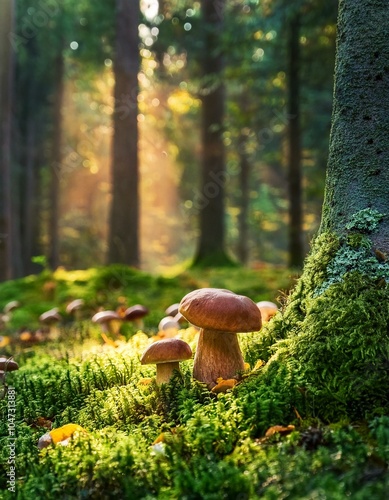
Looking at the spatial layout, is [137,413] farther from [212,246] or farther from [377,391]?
[212,246]

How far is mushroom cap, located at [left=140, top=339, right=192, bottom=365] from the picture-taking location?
355 cm

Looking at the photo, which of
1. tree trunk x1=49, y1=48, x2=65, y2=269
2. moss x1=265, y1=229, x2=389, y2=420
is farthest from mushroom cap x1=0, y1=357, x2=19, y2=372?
tree trunk x1=49, y1=48, x2=65, y2=269

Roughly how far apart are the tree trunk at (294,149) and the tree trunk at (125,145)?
3.98 metres

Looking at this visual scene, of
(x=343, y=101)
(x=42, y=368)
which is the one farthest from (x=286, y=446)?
(x=42, y=368)

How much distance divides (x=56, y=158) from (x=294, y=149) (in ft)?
40.2

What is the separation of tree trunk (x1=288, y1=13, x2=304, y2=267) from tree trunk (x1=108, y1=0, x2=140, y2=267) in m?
3.98

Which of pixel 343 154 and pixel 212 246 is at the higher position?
pixel 343 154

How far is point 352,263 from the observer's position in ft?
11.5

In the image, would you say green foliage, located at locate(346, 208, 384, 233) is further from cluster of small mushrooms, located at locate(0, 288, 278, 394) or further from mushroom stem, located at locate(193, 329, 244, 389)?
mushroom stem, located at locate(193, 329, 244, 389)

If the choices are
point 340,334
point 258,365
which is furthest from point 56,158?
point 340,334

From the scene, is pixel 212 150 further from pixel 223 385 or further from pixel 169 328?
pixel 223 385

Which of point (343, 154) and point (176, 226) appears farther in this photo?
point (176, 226)

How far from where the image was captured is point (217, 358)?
3.64m

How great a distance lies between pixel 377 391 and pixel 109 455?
1.59 meters
